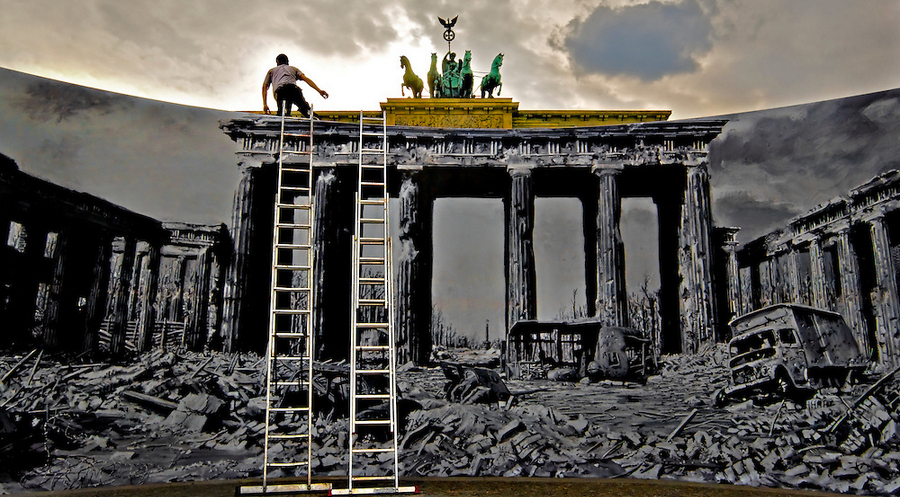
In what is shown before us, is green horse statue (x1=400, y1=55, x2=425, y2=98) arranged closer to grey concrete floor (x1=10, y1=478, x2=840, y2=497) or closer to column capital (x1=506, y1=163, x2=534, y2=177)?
column capital (x1=506, y1=163, x2=534, y2=177)

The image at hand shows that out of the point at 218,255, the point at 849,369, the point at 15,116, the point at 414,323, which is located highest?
the point at 15,116

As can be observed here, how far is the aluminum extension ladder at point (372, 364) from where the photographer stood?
5.49 metres

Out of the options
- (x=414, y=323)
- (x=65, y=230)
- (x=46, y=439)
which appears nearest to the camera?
(x=46, y=439)

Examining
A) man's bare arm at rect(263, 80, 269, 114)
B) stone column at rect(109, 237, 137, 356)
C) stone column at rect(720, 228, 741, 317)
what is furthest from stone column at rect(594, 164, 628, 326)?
stone column at rect(109, 237, 137, 356)

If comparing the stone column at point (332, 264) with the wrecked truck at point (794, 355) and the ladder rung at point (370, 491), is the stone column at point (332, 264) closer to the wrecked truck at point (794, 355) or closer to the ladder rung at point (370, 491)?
the ladder rung at point (370, 491)

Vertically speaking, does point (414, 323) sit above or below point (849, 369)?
above

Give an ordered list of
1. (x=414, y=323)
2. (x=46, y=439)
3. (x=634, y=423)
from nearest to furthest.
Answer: (x=46, y=439) < (x=634, y=423) < (x=414, y=323)

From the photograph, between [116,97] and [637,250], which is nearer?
[116,97]

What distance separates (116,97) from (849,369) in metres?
8.61

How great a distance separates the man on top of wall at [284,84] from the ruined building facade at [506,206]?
426 millimetres

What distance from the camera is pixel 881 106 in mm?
6820

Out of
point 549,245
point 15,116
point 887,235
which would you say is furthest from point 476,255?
point 15,116

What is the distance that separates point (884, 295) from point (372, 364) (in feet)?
18.2

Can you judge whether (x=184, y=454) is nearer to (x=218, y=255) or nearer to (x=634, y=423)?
(x=218, y=255)
